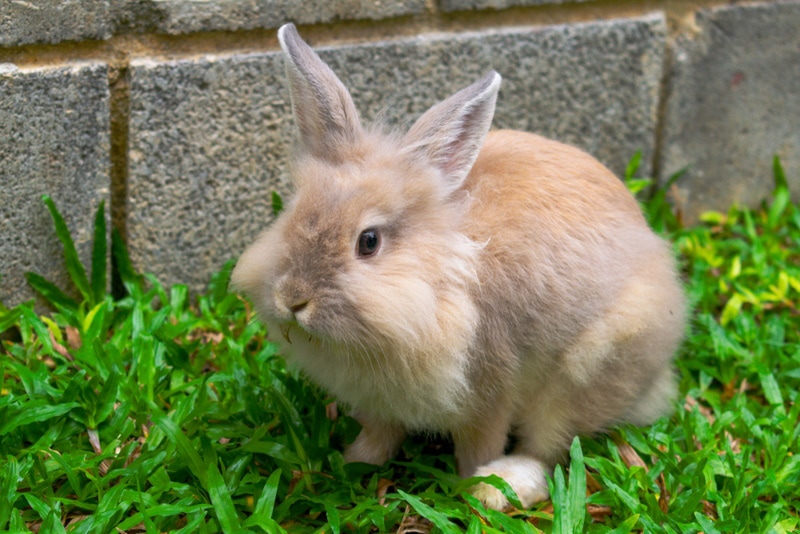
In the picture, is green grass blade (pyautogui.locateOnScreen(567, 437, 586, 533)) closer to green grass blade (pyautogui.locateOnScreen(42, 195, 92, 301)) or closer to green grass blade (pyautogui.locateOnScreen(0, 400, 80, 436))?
green grass blade (pyautogui.locateOnScreen(0, 400, 80, 436))

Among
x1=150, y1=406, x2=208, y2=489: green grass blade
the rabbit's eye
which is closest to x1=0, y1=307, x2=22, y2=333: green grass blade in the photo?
x1=150, y1=406, x2=208, y2=489: green grass blade

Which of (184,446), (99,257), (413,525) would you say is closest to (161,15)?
(99,257)

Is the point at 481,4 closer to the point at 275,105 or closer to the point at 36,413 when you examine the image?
the point at 275,105

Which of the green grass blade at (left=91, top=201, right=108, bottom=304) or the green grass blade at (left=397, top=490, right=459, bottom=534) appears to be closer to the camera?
the green grass blade at (left=397, top=490, right=459, bottom=534)

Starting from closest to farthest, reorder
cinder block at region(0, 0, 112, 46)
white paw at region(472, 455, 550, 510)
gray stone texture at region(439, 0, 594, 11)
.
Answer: white paw at region(472, 455, 550, 510) → cinder block at region(0, 0, 112, 46) → gray stone texture at region(439, 0, 594, 11)

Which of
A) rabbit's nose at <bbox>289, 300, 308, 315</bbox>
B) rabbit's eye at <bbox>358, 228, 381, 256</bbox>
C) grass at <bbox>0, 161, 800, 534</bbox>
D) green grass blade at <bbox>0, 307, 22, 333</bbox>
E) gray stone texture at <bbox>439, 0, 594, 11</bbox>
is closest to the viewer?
rabbit's nose at <bbox>289, 300, 308, 315</bbox>

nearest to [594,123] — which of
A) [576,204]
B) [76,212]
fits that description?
[576,204]

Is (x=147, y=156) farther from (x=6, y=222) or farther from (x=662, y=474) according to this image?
(x=662, y=474)
